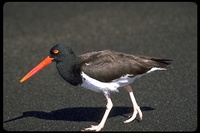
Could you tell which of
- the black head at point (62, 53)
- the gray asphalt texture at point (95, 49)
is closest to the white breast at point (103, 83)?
the black head at point (62, 53)

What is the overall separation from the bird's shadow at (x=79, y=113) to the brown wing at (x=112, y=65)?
848mm

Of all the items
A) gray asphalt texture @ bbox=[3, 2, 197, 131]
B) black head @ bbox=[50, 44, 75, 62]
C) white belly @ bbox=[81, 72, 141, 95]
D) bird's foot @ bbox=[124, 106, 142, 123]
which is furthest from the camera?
gray asphalt texture @ bbox=[3, 2, 197, 131]

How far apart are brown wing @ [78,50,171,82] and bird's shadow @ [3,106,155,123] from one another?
2.78 feet

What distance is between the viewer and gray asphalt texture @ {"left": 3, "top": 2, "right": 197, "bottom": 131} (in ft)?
21.9

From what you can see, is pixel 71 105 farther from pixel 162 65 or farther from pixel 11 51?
pixel 11 51

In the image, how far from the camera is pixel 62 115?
685cm

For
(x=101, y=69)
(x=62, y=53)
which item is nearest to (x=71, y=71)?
(x=62, y=53)

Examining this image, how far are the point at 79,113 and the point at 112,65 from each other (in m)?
1.17

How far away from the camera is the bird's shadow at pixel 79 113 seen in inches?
265

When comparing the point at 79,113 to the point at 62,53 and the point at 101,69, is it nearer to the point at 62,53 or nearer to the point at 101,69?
the point at 101,69

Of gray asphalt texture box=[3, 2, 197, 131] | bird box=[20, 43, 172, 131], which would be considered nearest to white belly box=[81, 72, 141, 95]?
bird box=[20, 43, 172, 131]

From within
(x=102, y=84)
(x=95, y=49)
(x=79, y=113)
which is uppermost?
(x=102, y=84)

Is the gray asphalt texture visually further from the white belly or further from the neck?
the neck

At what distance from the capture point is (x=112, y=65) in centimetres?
632
